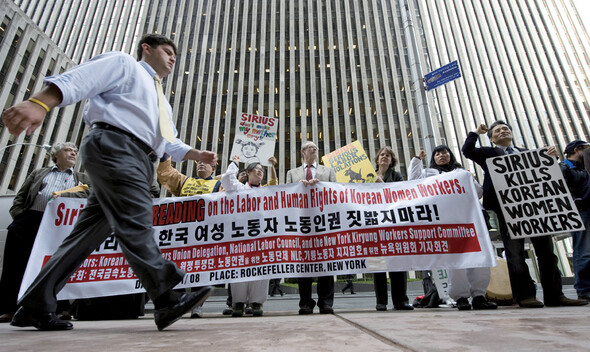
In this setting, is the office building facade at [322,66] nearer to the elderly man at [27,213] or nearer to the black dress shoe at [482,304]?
the elderly man at [27,213]

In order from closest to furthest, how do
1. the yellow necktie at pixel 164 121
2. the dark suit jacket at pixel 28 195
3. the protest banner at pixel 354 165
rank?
1. the yellow necktie at pixel 164 121
2. the dark suit jacket at pixel 28 195
3. the protest banner at pixel 354 165

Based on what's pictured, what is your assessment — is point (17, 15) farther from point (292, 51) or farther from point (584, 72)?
point (584, 72)

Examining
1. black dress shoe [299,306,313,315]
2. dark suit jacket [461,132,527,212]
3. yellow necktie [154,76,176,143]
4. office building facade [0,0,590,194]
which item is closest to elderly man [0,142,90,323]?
yellow necktie [154,76,176,143]

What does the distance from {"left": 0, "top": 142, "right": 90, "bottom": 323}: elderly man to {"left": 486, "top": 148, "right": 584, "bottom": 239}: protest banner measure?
5095 millimetres

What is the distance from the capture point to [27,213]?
13.2 feet

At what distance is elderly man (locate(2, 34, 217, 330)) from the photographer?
1.87m

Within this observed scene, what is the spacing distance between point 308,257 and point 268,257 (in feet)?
1.54

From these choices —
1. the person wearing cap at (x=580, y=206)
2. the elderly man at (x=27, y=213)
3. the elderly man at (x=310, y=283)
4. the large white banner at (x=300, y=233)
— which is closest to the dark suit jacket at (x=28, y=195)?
the elderly man at (x=27, y=213)

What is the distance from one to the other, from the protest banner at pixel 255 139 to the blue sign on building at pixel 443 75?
12.0ft

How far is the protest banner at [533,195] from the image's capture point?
3580mm

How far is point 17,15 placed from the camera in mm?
29812

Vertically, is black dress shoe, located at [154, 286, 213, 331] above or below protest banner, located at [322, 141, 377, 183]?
below

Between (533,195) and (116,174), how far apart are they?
165 inches

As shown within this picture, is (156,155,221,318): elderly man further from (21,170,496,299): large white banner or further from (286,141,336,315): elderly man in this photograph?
(286,141,336,315): elderly man
